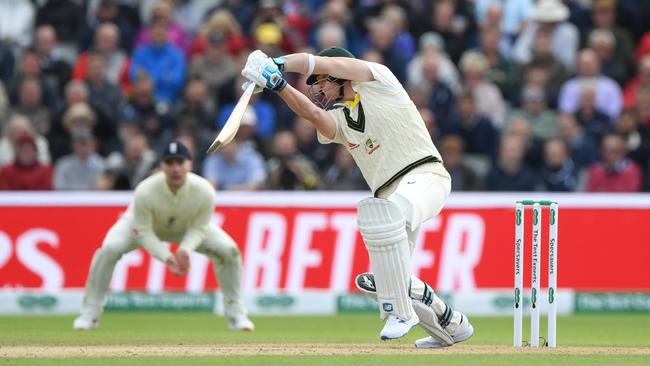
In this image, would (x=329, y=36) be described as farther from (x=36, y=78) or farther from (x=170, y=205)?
(x=170, y=205)

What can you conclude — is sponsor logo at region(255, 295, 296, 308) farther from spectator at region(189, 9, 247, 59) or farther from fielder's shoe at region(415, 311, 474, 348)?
fielder's shoe at region(415, 311, 474, 348)

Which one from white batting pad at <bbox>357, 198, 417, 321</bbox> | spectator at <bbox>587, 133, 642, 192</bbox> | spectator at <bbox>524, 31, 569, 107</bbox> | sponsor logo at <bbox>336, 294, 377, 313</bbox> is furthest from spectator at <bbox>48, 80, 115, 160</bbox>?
white batting pad at <bbox>357, 198, 417, 321</bbox>

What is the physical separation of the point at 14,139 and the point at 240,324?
171 inches

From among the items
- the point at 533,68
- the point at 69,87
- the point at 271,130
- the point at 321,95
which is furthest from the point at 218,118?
the point at 321,95

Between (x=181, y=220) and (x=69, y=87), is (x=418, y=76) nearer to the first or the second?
(x=69, y=87)

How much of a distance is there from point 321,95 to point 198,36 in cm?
824

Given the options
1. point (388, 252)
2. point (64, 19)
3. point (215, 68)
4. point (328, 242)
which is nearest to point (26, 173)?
point (215, 68)

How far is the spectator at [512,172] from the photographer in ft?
47.7

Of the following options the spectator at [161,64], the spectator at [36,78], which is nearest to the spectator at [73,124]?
the spectator at [36,78]

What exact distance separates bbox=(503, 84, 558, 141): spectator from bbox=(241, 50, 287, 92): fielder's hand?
7708 mm

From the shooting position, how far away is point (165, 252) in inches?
445

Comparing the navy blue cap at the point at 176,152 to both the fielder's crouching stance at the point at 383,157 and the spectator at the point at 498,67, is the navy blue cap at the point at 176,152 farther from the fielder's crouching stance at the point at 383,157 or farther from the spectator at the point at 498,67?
the spectator at the point at 498,67

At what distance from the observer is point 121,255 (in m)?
11.5

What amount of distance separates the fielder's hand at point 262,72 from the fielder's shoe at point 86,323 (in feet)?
12.8
